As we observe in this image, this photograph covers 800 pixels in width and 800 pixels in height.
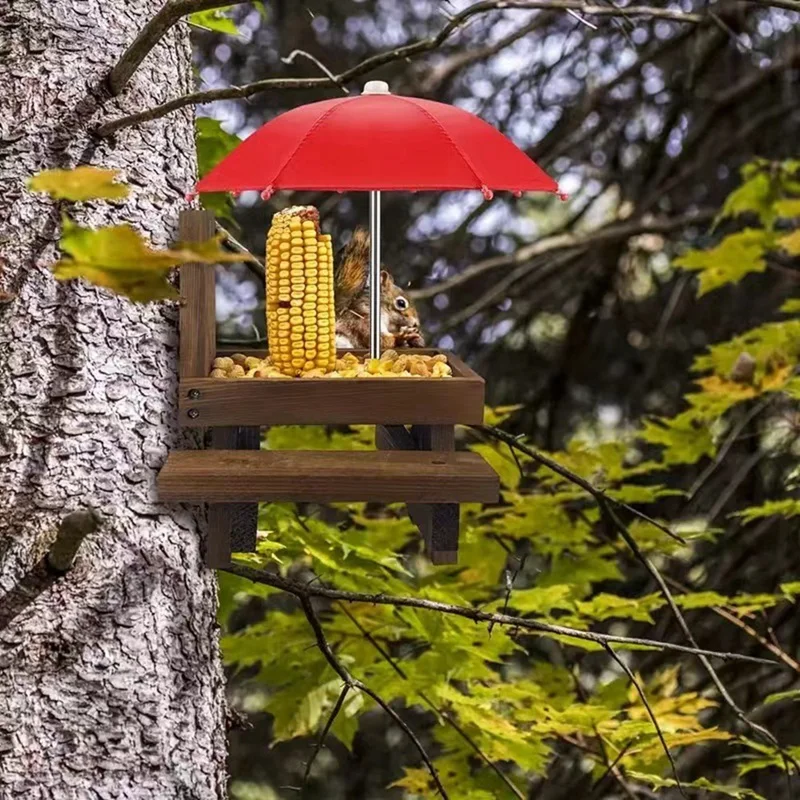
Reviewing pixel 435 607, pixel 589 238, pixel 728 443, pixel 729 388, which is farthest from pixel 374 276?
pixel 589 238

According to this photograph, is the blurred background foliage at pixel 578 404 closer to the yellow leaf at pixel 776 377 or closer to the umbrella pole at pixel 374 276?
the yellow leaf at pixel 776 377

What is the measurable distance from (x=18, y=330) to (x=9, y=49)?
38 cm

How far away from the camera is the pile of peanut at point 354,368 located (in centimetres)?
163

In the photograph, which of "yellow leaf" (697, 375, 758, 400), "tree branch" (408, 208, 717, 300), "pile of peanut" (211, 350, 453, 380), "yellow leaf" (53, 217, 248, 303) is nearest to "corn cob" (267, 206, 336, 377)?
"pile of peanut" (211, 350, 453, 380)

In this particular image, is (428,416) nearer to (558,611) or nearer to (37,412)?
(37,412)

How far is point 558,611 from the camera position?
407 centimetres

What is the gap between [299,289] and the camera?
5.24 feet

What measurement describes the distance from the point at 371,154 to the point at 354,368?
267 mm

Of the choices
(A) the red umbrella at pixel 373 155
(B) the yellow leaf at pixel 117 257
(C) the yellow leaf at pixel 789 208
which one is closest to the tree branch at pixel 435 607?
(A) the red umbrella at pixel 373 155

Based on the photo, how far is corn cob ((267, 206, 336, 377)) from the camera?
160cm

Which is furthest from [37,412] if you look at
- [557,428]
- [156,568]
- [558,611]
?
[557,428]

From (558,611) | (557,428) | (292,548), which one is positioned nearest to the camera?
(292,548)

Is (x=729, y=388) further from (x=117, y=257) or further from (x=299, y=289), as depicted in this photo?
(x=117, y=257)

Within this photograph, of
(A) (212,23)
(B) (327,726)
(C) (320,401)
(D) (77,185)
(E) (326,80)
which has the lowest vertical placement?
(B) (327,726)
